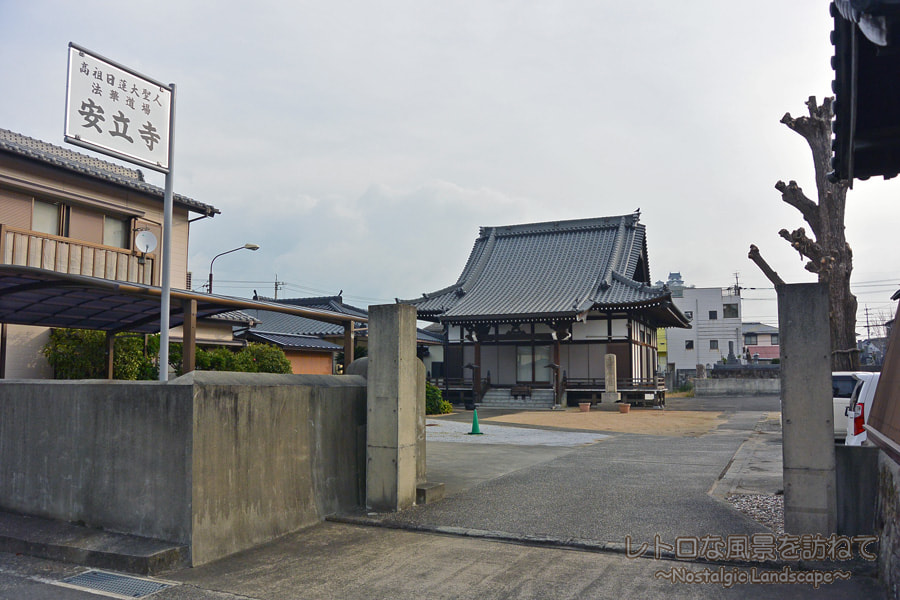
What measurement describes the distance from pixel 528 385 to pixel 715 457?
18807 mm

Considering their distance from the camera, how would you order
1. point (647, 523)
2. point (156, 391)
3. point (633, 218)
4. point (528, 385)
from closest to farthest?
point (156, 391) < point (647, 523) < point (528, 385) < point (633, 218)

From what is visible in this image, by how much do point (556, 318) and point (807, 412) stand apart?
77.8ft

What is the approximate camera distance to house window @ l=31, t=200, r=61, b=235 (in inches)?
616

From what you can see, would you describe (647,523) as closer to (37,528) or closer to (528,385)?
(37,528)

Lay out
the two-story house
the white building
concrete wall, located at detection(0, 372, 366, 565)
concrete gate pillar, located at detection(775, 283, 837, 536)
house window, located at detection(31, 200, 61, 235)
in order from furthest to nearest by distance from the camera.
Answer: the white building < house window, located at detection(31, 200, 61, 235) < the two-story house < concrete gate pillar, located at detection(775, 283, 837, 536) < concrete wall, located at detection(0, 372, 366, 565)

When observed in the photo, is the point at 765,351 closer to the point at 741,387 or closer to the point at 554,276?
the point at 741,387

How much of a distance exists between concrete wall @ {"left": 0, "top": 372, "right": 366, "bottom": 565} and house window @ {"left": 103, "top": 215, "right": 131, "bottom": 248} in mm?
11856

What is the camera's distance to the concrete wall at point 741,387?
129 ft

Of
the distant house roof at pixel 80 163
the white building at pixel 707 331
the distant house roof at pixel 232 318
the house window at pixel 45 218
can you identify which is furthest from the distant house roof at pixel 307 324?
the white building at pixel 707 331

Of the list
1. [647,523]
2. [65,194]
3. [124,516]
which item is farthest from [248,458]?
[65,194]

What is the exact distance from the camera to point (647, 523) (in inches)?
260

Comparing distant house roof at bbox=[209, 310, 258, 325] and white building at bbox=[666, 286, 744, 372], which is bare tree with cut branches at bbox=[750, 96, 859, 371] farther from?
white building at bbox=[666, 286, 744, 372]

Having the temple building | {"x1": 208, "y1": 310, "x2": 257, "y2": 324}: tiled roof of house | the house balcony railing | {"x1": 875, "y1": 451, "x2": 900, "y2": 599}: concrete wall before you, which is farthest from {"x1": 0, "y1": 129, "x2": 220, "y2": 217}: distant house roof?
{"x1": 875, "y1": 451, "x2": 900, "y2": 599}: concrete wall

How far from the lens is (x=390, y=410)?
7223 mm
